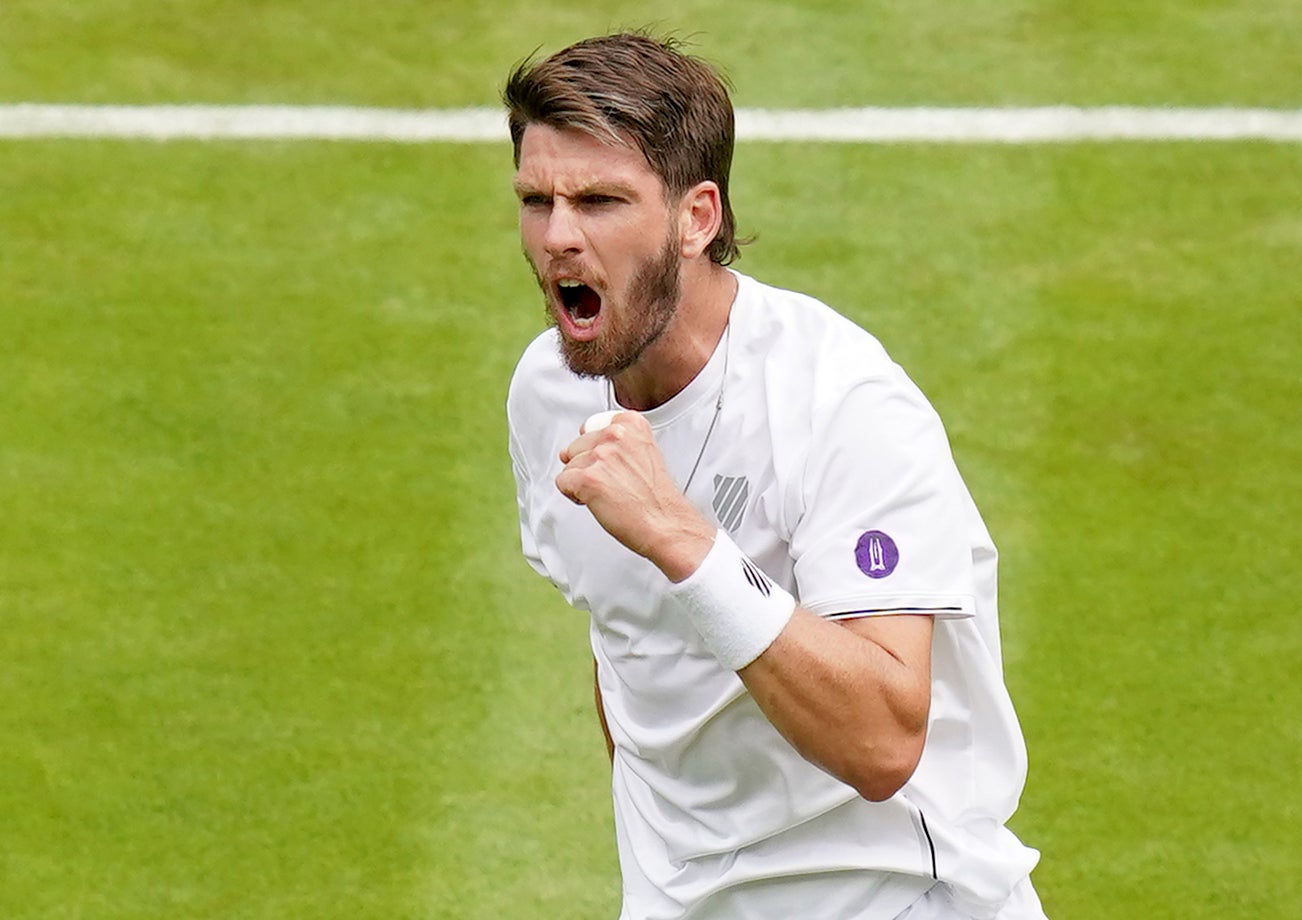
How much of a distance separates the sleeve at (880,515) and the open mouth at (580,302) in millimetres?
455

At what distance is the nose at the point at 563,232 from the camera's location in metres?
3.64

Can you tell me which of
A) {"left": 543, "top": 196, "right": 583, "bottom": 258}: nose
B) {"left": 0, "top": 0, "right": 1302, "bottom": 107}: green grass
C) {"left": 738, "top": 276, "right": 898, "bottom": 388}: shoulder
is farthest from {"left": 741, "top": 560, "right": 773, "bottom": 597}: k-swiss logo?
{"left": 0, "top": 0, "right": 1302, "bottom": 107}: green grass

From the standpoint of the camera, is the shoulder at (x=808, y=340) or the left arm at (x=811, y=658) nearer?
the left arm at (x=811, y=658)

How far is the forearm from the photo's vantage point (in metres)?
3.26

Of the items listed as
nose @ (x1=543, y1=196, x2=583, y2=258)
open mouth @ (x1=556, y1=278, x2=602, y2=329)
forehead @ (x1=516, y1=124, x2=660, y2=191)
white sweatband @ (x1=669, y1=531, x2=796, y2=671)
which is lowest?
white sweatband @ (x1=669, y1=531, x2=796, y2=671)

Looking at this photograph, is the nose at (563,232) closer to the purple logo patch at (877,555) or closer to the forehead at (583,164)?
the forehead at (583,164)

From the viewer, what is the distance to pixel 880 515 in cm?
346

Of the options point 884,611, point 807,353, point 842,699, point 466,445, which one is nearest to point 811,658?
point 842,699

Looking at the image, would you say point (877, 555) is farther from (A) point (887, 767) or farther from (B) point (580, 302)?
(B) point (580, 302)

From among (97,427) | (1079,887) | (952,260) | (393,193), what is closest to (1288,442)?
(952,260)

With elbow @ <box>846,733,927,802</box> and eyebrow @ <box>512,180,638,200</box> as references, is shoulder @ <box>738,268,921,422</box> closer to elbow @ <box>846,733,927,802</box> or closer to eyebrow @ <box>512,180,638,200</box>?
eyebrow @ <box>512,180,638,200</box>

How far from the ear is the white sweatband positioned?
0.70 meters

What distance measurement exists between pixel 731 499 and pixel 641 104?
0.70 meters

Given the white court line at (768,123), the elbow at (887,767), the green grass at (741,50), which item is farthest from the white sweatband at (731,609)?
the green grass at (741,50)
